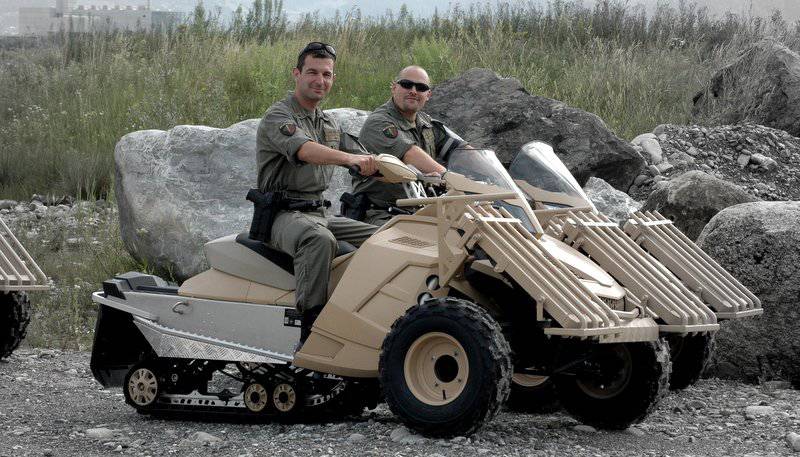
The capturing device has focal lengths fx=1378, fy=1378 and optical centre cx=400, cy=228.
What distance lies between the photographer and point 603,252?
25.7 feet

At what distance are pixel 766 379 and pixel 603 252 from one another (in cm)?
244

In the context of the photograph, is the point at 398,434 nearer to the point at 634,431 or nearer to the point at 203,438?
the point at 203,438

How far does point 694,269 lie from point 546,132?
237 inches

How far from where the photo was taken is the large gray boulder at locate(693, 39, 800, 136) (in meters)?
17.2

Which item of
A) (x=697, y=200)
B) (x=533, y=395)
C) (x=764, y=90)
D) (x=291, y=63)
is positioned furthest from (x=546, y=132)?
(x=291, y=63)

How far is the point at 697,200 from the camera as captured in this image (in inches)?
462

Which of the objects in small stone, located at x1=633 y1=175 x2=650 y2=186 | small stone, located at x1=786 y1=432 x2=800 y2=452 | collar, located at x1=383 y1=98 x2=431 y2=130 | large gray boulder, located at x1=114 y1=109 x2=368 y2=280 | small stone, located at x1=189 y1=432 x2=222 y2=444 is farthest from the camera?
small stone, located at x1=633 y1=175 x2=650 y2=186

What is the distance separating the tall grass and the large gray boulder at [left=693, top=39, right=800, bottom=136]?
0.78 meters


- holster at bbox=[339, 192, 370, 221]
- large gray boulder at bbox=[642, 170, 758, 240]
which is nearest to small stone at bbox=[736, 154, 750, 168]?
large gray boulder at bbox=[642, 170, 758, 240]

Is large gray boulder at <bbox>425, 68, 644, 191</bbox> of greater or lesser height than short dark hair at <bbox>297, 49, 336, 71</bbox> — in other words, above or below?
below

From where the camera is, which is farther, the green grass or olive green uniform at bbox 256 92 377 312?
the green grass

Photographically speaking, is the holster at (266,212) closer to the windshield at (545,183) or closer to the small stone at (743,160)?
the windshield at (545,183)

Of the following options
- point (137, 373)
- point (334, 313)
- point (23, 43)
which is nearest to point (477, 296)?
point (334, 313)

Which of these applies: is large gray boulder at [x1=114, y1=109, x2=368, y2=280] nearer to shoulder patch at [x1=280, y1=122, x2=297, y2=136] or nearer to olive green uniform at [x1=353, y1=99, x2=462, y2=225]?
olive green uniform at [x1=353, y1=99, x2=462, y2=225]
